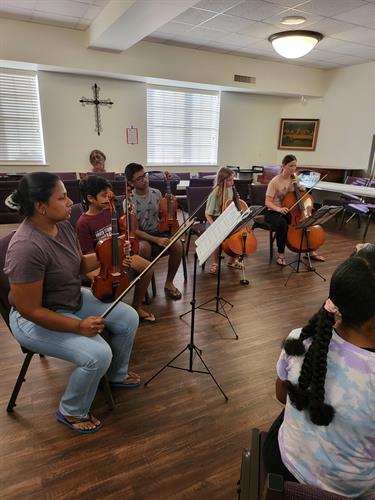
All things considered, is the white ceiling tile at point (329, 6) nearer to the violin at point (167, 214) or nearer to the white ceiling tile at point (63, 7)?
the white ceiling tile at point (63, 7)

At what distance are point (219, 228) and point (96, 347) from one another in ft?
2.79

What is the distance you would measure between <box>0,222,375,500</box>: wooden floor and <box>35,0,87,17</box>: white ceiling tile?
3900mm

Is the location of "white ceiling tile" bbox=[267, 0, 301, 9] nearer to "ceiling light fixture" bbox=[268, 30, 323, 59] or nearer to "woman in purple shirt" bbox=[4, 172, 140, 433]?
"ceiling light fixture" bbox=[268, 30, 323, 59]

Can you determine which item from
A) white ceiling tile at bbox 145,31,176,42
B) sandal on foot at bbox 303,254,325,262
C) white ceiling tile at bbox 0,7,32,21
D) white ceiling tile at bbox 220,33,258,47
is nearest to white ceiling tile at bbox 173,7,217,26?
white ceiling tile at bbox 145,31,176,42

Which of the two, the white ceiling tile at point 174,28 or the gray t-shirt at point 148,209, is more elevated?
the white ceiling tile at point 174,28

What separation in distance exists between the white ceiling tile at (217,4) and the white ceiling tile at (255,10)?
10 centimetres

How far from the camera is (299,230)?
366cm

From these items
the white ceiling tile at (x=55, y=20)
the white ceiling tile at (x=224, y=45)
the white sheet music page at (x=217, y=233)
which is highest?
the white ceiling tile at (x=224, y=45)

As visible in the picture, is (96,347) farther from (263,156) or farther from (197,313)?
(263,156)

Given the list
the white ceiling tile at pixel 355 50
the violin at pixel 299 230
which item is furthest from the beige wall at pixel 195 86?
the violin at pixel 299 230

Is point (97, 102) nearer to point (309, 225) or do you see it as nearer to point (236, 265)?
point (236, 265)

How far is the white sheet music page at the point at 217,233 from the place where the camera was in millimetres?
1681

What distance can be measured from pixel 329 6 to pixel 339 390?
15.6 ft

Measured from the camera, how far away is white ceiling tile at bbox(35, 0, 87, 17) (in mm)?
4027
